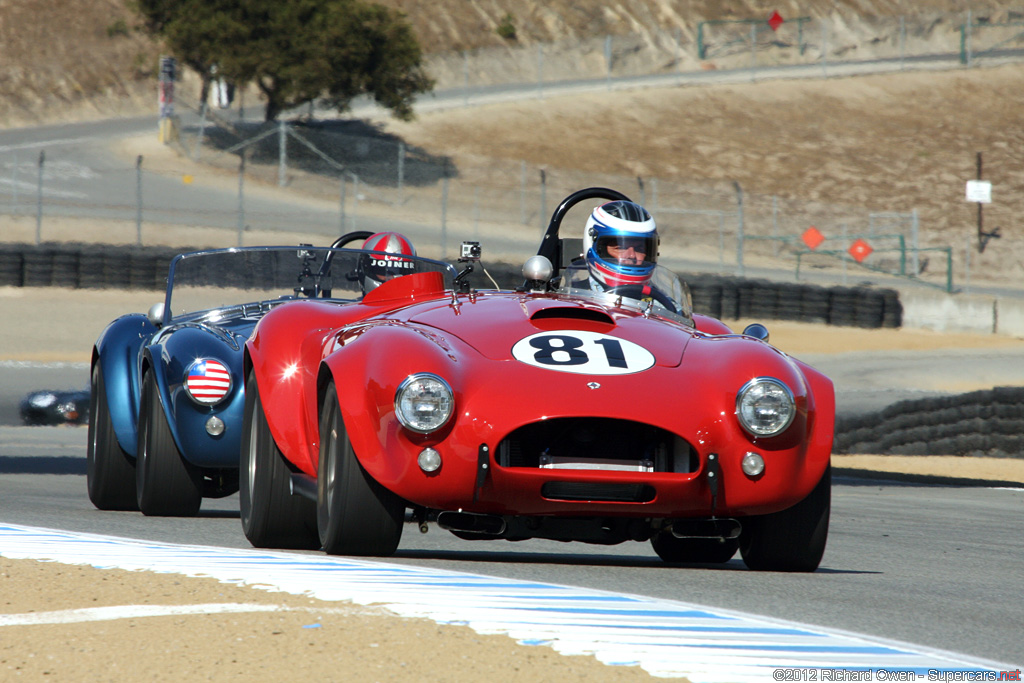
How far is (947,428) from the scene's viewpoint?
15.4 m

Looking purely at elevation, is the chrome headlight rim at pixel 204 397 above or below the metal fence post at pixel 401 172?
below

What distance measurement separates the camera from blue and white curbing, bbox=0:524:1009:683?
348 centimetres

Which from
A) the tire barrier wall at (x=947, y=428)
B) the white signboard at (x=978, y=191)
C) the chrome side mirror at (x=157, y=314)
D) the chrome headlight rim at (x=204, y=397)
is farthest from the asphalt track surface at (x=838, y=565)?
the white signboard at (x=978, y=191)

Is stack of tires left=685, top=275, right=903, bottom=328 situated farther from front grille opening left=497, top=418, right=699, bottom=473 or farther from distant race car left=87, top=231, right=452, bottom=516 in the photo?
front grille opening left=497, top=418, right=699, bottom=473

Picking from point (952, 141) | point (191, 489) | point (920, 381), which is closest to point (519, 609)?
point (191, 489)

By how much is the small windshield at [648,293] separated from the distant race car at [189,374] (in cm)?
105

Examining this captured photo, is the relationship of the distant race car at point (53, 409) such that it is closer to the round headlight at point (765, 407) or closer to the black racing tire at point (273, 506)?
the black racing tire at point (273, 506)

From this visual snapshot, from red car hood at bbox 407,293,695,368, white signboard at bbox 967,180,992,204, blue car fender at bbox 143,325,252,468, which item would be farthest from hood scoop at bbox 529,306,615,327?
white signboard at bbox 967,180,992,204

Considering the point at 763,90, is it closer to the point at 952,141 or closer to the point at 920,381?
the point at 952,141

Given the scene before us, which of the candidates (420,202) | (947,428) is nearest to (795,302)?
(947,428)

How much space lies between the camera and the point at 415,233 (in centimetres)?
3650

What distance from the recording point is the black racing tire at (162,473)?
7.33 metres

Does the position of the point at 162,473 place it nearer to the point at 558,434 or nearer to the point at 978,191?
the point at 558,434

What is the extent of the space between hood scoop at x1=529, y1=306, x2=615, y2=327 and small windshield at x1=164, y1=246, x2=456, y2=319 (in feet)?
6.98
